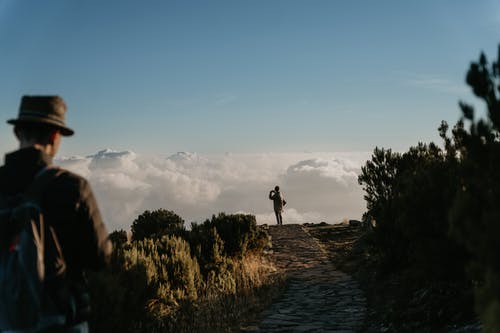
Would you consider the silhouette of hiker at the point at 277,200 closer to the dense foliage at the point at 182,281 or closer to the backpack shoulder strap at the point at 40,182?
the dense foliage at the point at 182,281

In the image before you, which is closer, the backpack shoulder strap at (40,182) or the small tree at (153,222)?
the backpack shoulder strap at (40,182)

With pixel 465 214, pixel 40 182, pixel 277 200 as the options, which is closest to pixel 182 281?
pixel 40 182

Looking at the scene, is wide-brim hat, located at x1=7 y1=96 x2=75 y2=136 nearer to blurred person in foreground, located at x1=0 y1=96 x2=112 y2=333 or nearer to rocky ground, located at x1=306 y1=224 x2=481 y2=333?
blurred person in foreground, located at x1=0 y1=96 x2=112 y2=333

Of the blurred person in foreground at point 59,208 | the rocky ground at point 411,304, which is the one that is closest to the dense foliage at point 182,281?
the rocky ground at point 411,304

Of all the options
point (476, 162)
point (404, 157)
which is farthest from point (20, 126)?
point (404, 157)

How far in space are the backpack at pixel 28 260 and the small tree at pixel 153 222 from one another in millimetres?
15081

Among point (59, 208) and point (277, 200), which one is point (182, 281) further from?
point (277, 200)

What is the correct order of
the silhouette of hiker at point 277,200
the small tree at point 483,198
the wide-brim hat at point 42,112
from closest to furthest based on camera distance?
1. the small tree at point 483,198
2. the wide-brim hat at point 42,112
3. the silhouette of hiker at point 277,200

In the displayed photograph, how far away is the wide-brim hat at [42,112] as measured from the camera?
3383 millimetres

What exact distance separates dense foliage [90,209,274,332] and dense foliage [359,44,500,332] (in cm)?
328

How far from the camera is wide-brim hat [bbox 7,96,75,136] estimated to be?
338cm

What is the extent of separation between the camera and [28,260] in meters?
3.06

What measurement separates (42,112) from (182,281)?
6734mm

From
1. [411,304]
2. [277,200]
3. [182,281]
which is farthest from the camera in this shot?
[277,200]
